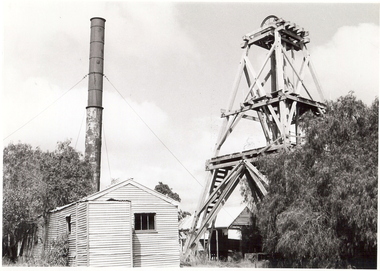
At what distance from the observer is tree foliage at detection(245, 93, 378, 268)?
1870 cm

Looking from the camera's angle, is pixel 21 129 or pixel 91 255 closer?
pixel 91 255

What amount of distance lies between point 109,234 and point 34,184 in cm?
993

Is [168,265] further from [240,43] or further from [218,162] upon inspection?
[240,43]

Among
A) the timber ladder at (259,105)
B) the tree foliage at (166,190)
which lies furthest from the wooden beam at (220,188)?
the tree foliage at (166,190)

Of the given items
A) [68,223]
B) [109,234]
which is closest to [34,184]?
[68,223]

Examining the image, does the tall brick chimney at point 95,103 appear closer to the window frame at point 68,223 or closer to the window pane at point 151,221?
the window frame at point 68,223

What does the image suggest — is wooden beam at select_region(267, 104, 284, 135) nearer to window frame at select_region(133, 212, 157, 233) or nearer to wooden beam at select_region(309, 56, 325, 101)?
wooden beam at select_region(309, 56, 325, 101)

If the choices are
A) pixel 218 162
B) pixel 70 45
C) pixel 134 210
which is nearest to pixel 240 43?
pixel 218 162

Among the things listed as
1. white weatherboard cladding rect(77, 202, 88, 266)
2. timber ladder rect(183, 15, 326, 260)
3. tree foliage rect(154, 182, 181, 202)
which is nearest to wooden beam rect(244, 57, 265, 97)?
timber ladder rect(183, 15, 326, 260)

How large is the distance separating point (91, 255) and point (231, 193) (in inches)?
403

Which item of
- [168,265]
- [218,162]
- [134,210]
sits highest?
[218,162]

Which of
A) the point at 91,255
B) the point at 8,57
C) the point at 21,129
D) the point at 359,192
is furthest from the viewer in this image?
the point at 21,129

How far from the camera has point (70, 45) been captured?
2602 cm

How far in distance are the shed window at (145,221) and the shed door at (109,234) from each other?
150cm
